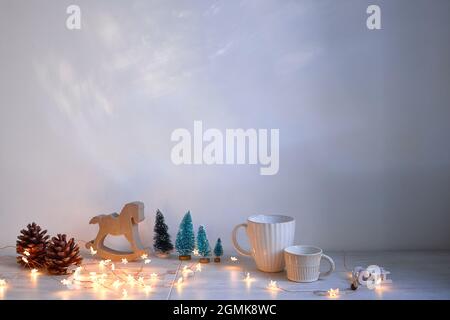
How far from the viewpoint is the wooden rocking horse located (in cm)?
111

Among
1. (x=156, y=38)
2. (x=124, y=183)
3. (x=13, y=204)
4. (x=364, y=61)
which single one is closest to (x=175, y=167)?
(x=124, y=183)

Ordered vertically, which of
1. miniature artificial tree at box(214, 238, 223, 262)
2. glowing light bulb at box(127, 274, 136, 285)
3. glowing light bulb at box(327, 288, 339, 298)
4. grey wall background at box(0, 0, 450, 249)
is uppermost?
grey wall background at box(0, 0, 450, 249)

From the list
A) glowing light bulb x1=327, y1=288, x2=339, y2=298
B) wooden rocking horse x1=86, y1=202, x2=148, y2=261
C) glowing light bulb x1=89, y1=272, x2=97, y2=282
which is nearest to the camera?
glowing light bulb x1=327, y1=288, x2=339, y2=298

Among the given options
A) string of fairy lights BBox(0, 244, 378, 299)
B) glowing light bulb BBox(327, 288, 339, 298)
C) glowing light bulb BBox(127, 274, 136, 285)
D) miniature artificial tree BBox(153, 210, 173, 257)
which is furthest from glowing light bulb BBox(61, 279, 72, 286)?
glowing light bulb BBox(327, 288, 339, 298)

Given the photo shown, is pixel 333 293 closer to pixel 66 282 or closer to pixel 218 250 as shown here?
pixel 218 250

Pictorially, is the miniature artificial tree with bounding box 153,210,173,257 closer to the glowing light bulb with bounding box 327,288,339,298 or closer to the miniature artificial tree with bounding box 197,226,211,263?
the miniature artificial tree with bounding box 197,226,211,263

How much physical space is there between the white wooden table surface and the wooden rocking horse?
0.03 meters

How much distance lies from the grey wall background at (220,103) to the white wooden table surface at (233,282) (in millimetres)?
162

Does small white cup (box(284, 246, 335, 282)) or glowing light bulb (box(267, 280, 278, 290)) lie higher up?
small white cup (box(284, 246, 335, 282))

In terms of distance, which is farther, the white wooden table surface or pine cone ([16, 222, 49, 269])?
pine cone ([16, 222, 49, 269])

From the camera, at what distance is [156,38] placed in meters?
1.21
